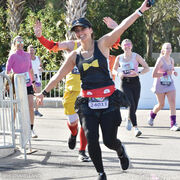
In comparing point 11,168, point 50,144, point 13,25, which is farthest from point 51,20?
point 11,168

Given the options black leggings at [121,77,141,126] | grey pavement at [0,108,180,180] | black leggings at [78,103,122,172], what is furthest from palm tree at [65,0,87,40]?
black leggings at [78,103,122,172]

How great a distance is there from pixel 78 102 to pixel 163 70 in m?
4.61

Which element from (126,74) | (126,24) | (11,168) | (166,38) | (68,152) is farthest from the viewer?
(166,38)

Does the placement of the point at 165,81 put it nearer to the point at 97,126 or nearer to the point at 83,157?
the point at 83,157

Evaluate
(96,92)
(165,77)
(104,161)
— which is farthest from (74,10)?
(96,92)

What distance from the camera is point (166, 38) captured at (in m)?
50.7

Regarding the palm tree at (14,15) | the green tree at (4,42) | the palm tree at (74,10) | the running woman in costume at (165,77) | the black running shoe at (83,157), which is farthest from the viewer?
the green tree at (4,42)

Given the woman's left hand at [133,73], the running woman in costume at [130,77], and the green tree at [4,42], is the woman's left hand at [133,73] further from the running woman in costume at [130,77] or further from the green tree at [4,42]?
the green tree at [4,42]

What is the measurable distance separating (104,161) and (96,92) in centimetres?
173

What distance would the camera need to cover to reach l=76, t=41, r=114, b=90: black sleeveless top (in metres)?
5.16

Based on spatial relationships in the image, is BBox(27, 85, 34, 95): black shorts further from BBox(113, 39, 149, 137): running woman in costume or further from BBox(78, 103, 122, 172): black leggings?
BBox(78, 103, 122, 172): black leggings

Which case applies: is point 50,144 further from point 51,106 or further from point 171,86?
point 51,106

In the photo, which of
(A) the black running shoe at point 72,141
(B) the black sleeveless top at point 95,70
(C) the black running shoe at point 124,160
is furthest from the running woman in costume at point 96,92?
(A) the black running shoe at point 72,141

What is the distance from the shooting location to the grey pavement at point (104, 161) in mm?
5816
